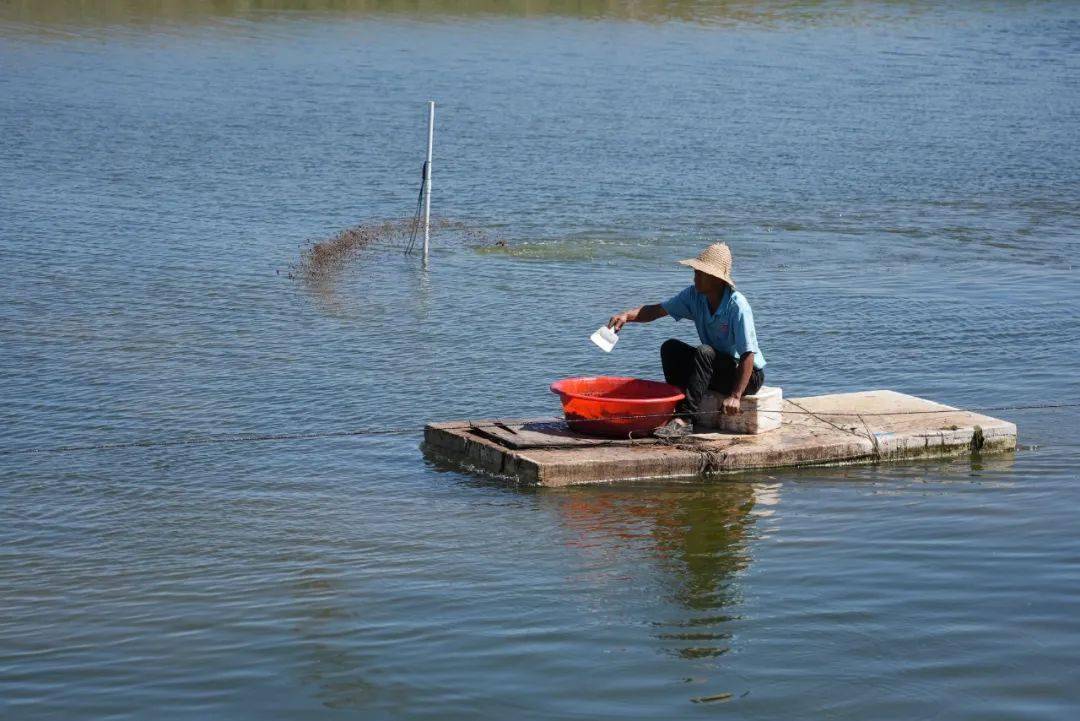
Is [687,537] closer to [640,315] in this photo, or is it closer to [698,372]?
[698,372]

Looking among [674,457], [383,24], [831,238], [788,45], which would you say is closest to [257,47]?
[383,24]

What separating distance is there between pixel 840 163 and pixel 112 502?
55.4ft

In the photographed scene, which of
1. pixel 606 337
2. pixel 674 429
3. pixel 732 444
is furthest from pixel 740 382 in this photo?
pixel 606 337

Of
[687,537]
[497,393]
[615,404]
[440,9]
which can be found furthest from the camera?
[440,9]

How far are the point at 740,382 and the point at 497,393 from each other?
2.74m

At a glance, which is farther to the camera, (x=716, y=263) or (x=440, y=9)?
(x=440, y=9)

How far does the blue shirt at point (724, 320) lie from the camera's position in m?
8.36

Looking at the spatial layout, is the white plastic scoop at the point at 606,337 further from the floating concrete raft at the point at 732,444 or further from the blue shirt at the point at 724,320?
the floating concrete raft at the point at 732,444

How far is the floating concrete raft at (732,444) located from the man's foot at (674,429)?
2.7 inches

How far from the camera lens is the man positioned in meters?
8.34

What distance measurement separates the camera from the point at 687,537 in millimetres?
7648

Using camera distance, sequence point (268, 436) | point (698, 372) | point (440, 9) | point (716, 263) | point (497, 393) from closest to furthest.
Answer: point (716, 263)
point (698, 372)
point (268, 436)
point (497, 393)
point (440, 9)

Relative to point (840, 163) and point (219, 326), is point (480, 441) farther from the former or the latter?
point (840, 163)

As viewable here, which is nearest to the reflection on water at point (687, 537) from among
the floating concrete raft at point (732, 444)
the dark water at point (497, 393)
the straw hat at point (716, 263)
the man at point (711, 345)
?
the dark water at point (497, 393)
